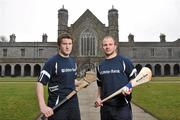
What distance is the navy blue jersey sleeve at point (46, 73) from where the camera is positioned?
498 centimetres

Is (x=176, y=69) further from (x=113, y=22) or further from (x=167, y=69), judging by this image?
(x=113, y=22)

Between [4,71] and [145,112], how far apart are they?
57487mm

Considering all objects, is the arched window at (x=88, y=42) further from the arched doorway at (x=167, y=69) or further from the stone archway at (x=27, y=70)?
the arched doorway at (x=167, y=69)

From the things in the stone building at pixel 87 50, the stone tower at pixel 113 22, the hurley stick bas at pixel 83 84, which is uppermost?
the stone tower at pixel 113 22

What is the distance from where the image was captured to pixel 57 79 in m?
5.02

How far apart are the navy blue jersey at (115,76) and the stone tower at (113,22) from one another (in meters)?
56.7

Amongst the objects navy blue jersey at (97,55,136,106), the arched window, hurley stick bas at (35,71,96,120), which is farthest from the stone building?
hurley stick bas at (35,71,96,120)

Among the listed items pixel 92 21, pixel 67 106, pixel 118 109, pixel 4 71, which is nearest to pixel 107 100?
pixel 118 109

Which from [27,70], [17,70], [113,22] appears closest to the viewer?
[113,22]

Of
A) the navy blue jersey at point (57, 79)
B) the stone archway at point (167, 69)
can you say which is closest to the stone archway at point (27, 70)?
the stone archway at point (167, 69)

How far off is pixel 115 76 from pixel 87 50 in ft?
188

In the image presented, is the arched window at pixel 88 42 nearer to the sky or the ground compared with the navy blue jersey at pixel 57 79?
nearer to the sky

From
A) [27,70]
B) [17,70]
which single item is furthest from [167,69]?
[17,70]

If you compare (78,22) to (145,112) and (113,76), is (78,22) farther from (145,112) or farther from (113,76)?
(113,76)
